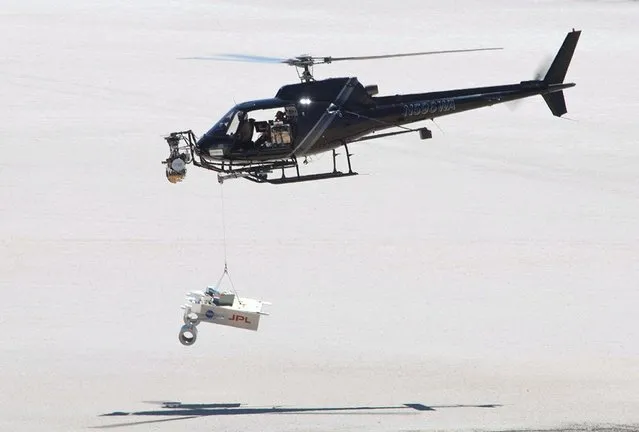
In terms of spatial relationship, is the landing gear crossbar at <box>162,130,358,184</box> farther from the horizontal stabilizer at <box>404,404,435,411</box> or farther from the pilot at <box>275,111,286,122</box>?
the horizontal stabilizer at <box>404,404,435,411</box>

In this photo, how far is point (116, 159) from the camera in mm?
39812

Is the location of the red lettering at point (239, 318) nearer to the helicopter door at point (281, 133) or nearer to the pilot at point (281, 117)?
the helicopter door at point (281, 133)

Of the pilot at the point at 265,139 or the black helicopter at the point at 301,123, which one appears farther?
the pilot at the point at 265,139

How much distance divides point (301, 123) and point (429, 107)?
2.54 metres

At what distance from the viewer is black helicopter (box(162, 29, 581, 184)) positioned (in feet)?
77.8

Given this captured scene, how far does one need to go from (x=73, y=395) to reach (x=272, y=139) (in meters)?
5.25

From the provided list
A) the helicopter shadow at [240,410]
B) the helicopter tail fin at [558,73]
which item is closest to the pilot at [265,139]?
the helicopter shadow at [240,410]

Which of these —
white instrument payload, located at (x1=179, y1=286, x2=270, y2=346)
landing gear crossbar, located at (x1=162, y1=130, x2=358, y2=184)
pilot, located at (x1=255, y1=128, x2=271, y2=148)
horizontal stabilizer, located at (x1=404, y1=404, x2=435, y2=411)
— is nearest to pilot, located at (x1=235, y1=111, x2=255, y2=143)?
pilot, located at (x1=255, y1=128, x2=271, y2=148)

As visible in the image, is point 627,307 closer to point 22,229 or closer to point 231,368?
point 231,368

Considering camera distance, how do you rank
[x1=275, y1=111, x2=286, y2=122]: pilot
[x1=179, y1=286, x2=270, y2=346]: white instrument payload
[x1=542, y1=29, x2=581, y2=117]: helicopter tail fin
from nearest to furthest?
[x1=179, y1=286, x2=270, y2=346]: white instrument payload
[x1=275, y1=111, x2=286, y2=122]: pilot
[x1=542, y1=29, x2=581, y2=117]: helicopter tail fin

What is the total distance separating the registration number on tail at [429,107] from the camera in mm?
25469

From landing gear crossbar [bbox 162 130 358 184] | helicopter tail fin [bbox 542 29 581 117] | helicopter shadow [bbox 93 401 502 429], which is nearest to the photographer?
landing gear crossbar [bbox 162 130 358 184]

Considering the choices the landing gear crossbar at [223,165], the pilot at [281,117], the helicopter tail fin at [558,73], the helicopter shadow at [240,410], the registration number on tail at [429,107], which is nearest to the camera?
the landing gear crossbar at [223,165]

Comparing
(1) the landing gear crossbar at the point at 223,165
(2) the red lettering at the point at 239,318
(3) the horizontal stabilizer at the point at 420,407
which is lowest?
(3) the horizontal stabilizer at the point at 420,407
